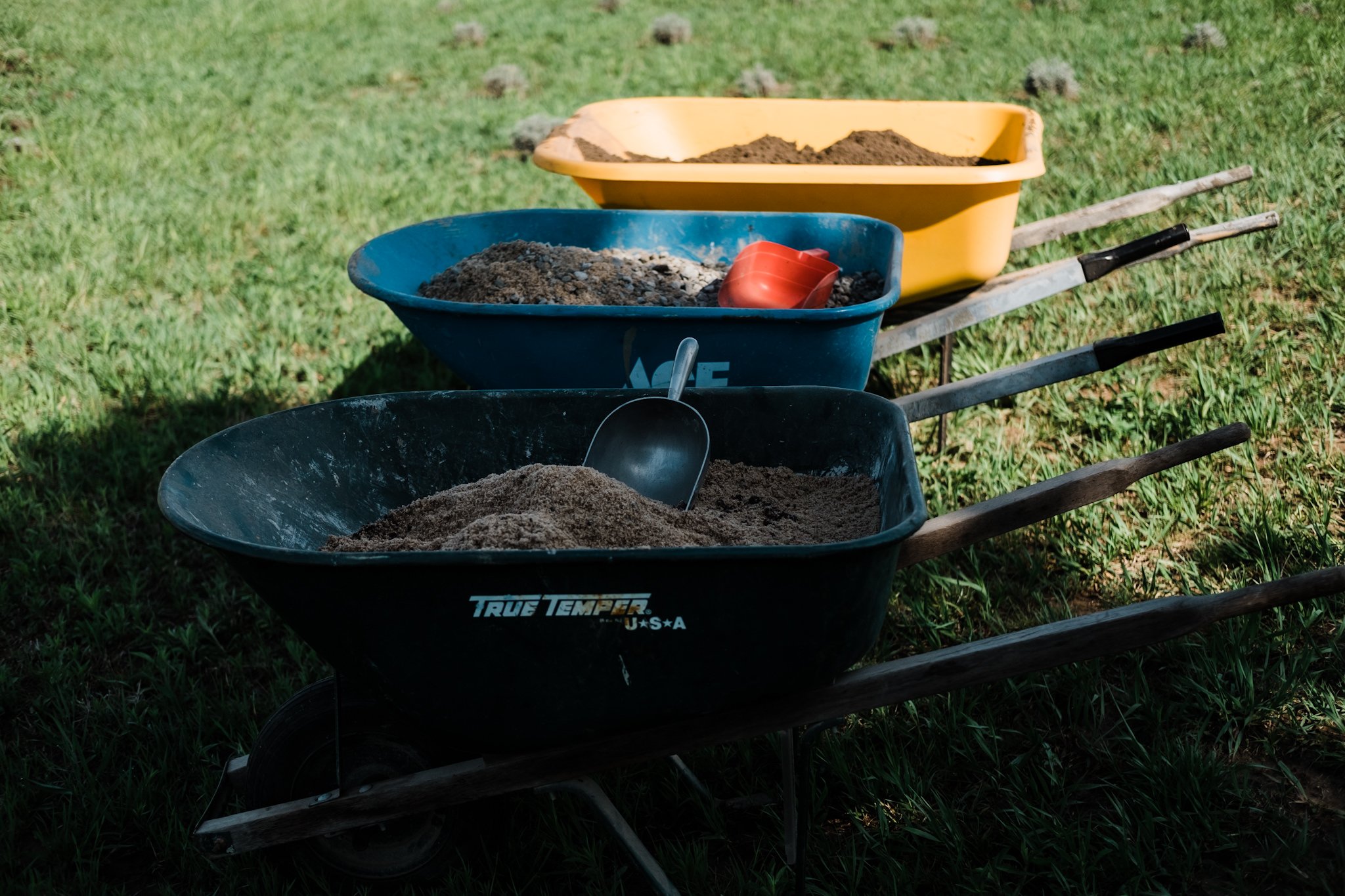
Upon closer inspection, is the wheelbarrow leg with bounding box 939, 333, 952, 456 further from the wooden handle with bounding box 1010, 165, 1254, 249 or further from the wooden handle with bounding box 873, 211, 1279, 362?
the wooden handle with bounding box 1010, 165, 1254, 249

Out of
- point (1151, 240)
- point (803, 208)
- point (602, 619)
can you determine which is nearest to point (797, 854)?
point (602, 619)

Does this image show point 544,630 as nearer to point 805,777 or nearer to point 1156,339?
point 805,777

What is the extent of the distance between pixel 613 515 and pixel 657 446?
35 centimetres

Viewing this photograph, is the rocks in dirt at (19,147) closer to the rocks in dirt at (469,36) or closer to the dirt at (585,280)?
the rocks in dirt at (469,36)

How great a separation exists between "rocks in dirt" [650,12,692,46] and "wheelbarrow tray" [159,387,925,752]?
766cm

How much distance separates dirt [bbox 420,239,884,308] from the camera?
9.09 ft

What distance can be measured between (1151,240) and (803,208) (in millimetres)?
1064

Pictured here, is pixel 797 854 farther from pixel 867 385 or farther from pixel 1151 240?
pixel 867 385

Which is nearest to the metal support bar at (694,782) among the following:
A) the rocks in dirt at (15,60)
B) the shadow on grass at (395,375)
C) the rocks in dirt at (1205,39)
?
the shadow on grass at (395,375)

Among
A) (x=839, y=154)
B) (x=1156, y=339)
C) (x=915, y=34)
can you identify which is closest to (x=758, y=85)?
(x=915, y=34)

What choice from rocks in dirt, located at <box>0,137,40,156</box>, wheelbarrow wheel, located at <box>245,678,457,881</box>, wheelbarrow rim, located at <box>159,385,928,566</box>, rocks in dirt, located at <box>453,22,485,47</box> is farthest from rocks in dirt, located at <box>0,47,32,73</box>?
wheelbarrow rim, located at <box>159,385,928,566</box>

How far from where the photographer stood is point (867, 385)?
12.1 feet

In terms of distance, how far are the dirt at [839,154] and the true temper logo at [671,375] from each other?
4.63 feet

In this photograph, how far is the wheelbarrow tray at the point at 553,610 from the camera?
142 cm
